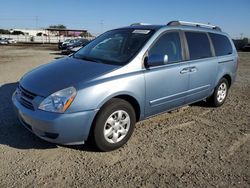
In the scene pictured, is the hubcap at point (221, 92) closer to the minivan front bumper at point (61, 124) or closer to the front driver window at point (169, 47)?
the front driver window at point (169, 47)

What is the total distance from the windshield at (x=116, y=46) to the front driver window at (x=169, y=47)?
0.21 metres

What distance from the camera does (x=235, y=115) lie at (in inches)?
228

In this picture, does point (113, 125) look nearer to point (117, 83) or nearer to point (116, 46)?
point (117, 83)

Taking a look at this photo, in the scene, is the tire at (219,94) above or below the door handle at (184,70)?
below

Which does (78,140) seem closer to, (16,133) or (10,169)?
(10,169)

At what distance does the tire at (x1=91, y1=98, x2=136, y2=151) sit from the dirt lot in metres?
0.15

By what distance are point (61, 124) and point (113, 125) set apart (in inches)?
30.8

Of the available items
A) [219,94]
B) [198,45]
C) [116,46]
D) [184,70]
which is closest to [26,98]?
[116,46]

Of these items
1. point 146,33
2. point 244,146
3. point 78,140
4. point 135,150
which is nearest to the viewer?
point 78,140

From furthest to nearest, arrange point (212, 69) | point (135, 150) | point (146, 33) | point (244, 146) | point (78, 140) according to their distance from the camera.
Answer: point (212, 69) < point (146, 33) < point (244, 146) < point (135, 150) < point (78, 140)

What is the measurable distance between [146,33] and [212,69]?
1.83 meters

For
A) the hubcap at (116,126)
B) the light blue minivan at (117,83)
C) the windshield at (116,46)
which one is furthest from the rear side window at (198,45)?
the hubcap at (116,126)

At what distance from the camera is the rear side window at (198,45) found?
202 inches

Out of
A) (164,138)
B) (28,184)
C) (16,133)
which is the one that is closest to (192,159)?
(164,138)
